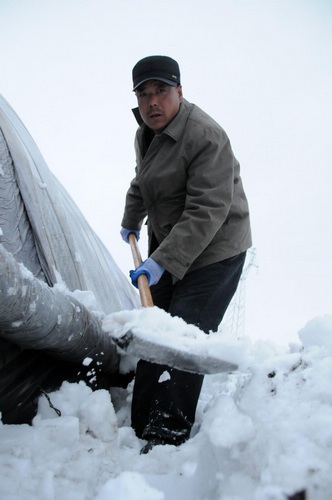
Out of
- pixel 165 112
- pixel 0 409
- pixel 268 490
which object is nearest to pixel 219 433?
pixel 268 490

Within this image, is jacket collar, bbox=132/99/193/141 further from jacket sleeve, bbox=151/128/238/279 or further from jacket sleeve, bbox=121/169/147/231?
jacket sleeve, bbox=121/169/147/231

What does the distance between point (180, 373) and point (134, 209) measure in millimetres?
1212

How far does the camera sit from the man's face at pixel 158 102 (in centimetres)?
151

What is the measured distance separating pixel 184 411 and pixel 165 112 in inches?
48.3

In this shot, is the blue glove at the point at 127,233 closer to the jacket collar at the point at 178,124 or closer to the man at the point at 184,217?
the man at the point at 184,217

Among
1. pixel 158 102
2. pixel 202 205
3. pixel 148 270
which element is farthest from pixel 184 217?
pixel 158 102

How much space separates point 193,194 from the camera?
4.72 feet

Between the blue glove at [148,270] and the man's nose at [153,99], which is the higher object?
the man's nose at [153,99]

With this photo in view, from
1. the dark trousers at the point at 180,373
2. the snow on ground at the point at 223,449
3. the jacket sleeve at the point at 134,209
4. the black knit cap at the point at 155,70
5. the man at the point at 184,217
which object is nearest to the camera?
the snow on ground at the point at 223,449

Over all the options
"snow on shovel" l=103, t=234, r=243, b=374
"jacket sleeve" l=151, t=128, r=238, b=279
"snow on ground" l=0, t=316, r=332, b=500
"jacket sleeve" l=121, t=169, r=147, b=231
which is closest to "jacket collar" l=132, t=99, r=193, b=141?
"jacket sleeve" l=151, t=128, r=238, b=279

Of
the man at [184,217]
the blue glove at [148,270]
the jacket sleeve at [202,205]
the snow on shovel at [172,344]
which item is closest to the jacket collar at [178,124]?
the man at [184,217]

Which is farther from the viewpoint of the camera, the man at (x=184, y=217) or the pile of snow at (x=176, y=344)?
the man at (x=184, y=217)

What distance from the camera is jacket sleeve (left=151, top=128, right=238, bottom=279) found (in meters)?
1.36

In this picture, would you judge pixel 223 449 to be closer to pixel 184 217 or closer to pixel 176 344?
pixel 176 344
